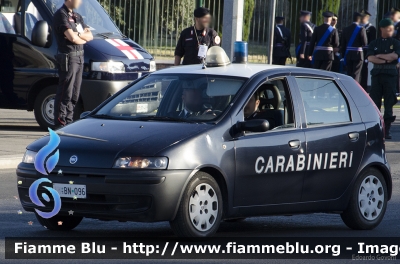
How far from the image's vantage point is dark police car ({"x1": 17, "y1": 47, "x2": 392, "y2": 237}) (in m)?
6.99

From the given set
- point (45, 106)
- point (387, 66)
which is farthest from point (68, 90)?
point (387, 66)

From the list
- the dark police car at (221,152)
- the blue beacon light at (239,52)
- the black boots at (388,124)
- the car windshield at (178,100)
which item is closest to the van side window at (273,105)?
the dark police car at (221,152)

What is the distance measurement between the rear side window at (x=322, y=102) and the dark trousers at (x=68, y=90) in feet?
17.1

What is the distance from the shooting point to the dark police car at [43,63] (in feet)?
49.2

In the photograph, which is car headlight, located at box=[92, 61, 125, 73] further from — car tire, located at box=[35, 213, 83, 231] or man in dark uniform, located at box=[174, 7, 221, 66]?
car tire, located at box=[35, 213, 83, 231]

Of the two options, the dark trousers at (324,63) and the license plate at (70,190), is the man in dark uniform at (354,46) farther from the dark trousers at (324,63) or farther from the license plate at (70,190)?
the license plate at (70,190)

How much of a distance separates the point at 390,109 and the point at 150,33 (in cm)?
1012

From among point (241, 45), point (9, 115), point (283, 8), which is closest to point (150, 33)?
point (283, 8)

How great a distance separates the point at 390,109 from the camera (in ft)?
52.0

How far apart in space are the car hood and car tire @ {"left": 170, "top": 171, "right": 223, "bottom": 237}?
37 centimetres

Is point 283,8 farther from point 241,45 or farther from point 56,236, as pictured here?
point 56,236

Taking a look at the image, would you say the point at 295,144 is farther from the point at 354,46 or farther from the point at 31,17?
the point at 354,46

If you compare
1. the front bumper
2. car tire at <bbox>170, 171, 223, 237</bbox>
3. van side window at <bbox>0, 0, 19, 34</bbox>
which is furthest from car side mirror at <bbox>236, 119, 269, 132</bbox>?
van side window at <bbox>0, 0, 19, 34</bbox>

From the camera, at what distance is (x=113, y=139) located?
23.7ft
